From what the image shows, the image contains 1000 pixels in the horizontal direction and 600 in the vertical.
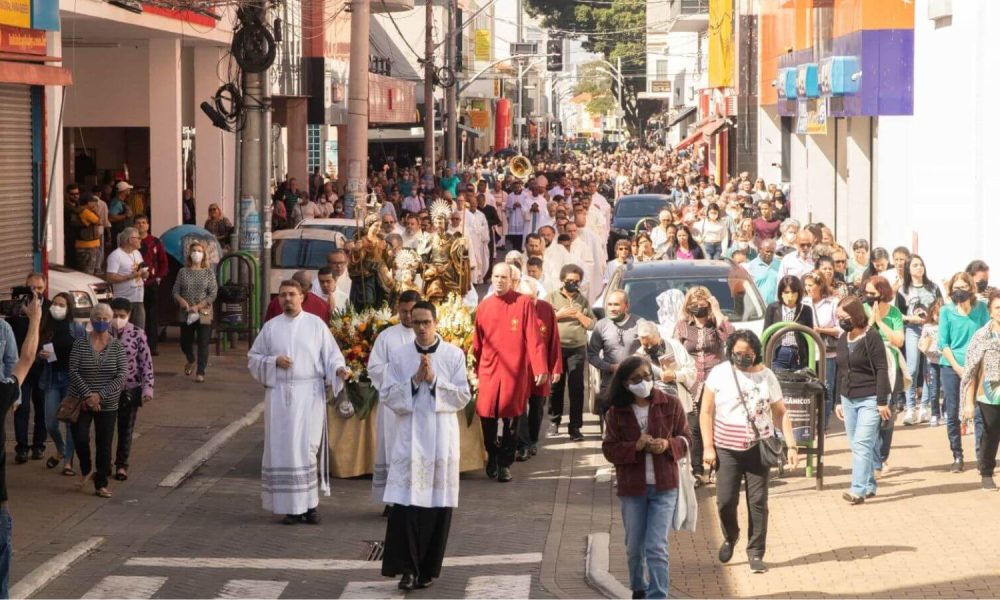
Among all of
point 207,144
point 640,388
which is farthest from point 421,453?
point 207,144

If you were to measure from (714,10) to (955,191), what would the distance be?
3625cm

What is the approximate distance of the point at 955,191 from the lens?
2114cm

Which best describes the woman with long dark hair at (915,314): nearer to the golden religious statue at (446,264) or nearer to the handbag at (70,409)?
the golden religious statue at (446,264)

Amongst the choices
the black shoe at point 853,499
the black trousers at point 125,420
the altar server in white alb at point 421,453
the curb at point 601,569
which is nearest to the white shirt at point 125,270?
the black trousers at point 125,420

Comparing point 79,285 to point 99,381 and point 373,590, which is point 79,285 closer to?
point 99,381

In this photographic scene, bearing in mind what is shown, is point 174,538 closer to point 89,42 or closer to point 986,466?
point 986,466

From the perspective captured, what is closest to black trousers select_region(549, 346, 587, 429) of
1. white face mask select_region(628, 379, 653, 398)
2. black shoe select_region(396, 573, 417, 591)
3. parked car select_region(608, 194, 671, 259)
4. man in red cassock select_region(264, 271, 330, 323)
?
man in red cassock select_region(264, 271, 330, 323)

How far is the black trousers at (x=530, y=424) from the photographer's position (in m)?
14.8

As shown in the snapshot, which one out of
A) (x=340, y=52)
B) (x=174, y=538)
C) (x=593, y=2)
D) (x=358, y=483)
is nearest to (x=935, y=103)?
(x=358, y=483)

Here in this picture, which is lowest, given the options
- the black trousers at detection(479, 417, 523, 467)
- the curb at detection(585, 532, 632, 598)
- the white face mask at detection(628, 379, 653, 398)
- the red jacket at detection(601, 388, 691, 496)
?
the curb at detection(585, 532, 632, 598)

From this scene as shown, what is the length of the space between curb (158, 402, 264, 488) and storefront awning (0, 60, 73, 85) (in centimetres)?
431

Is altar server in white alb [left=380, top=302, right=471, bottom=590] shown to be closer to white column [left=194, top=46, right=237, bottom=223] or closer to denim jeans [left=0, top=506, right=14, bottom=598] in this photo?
denim jeans [left=0, top=506, right=14, bottom=598]

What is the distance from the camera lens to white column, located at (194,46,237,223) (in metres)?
31.2

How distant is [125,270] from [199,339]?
3.80 feet
